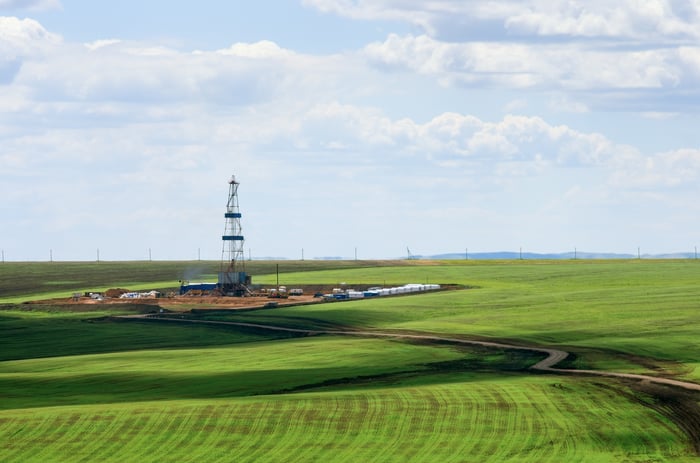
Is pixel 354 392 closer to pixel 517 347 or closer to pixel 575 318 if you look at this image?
pixel 517 347

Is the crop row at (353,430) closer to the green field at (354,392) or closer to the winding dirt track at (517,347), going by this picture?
the green field at (354,392)

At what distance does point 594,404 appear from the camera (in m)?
90.0

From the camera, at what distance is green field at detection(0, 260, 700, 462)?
249 ft

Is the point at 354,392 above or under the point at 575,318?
under

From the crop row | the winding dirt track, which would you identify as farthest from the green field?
the winding dirt track

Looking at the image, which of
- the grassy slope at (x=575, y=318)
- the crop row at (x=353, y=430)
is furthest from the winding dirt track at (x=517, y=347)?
the crop row at (x=353, y=430)

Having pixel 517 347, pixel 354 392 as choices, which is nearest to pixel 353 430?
pixel 354 392

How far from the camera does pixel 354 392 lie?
314ft

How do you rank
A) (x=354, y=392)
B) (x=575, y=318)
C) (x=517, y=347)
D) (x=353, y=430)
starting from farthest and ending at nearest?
(x=575, y=318) < (x=517, y=347) < (x=354, y=392) < (x=353, y=430)

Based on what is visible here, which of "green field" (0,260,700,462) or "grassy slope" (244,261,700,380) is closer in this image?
"green field" (0,260,700,462)

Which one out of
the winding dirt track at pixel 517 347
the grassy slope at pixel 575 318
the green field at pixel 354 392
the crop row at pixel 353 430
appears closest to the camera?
the crop row at pixel 353 430

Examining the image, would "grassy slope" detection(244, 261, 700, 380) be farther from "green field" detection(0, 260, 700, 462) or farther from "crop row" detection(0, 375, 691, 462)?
"crop row" detection(0, 375, 691, 462)

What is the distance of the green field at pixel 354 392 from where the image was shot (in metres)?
76.0

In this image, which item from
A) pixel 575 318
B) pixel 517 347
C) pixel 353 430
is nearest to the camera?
pixel 353 430
